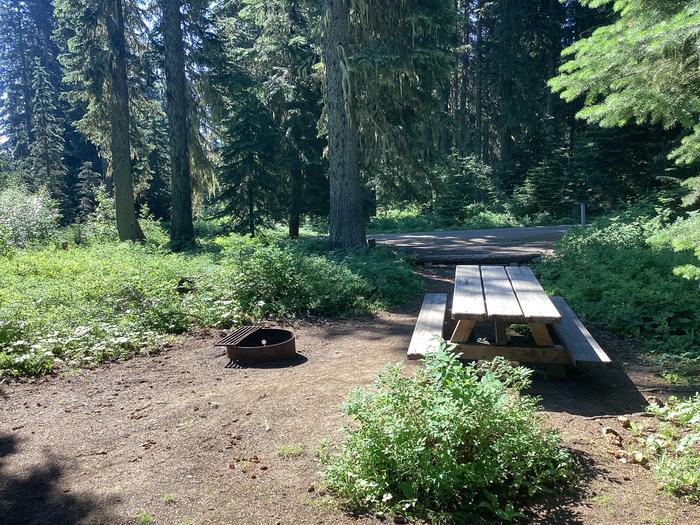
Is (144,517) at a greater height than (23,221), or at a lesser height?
lesser

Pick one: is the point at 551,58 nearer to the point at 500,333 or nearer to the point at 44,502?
the point at 500,333

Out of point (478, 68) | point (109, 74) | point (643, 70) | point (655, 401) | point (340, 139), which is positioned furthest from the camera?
point (478, 68)

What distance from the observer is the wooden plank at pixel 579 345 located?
426cm

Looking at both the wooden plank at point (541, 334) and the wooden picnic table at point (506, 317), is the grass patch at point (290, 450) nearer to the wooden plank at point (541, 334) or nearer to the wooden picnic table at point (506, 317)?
the wooden picnic table at point (506, 317)

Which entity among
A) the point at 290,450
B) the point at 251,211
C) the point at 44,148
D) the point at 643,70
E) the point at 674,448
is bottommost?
the point at 290,450

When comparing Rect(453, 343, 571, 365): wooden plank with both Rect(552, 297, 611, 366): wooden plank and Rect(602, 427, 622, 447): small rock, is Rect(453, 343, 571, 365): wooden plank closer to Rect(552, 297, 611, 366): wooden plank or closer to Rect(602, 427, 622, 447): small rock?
Rect(552, 297, 611, 366): wooden plank

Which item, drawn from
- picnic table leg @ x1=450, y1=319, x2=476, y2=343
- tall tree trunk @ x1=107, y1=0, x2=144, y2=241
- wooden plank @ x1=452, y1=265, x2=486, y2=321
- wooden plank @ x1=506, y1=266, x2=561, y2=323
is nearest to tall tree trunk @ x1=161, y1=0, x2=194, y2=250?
tall tree trunk @ x1=107, y1=0, x2=144, y2=241

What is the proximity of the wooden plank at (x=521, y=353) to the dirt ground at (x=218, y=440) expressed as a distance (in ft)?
0.97

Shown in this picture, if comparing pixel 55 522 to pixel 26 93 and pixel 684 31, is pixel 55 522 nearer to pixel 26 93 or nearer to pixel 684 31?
pixel 684 31

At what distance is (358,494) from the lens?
114 inches

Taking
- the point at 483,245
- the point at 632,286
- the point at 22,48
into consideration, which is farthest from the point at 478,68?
the point at 22,48

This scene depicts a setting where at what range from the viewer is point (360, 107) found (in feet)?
40.4

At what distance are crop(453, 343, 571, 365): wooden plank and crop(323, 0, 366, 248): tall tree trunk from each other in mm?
7583

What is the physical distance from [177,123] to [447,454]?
53.5ft
